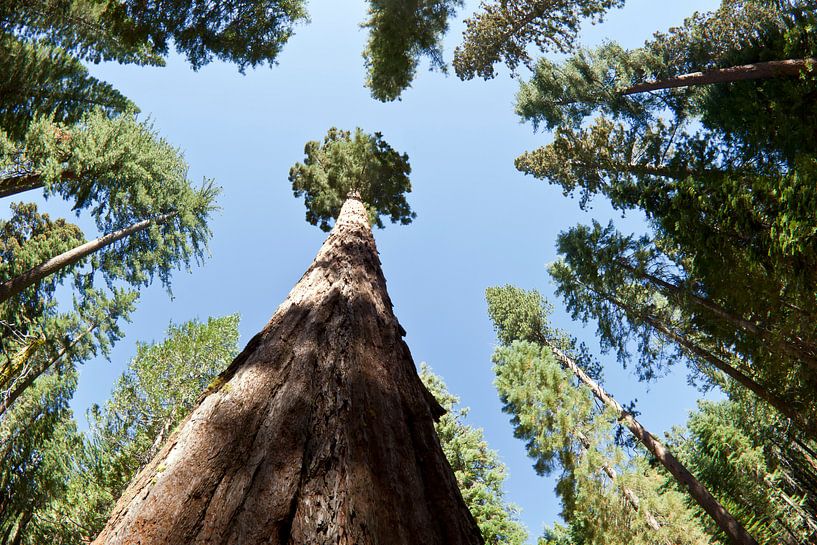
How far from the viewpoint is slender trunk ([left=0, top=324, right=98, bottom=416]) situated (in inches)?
395

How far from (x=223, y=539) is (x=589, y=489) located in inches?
434

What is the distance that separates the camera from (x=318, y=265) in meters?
4.70

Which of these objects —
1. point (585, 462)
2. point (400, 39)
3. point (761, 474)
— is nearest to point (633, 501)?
point (585, 462)

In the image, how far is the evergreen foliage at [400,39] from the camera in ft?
38.6

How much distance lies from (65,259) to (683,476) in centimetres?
1519

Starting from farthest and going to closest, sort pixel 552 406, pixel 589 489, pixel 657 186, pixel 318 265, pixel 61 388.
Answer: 1. pixel 61 388
2. pixel 552 406
3. pixel 589 489
4. pixel 657 186
5. pixel 318 265

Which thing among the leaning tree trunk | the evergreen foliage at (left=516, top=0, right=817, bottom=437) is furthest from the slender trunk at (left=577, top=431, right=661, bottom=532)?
the leaning tree trunk

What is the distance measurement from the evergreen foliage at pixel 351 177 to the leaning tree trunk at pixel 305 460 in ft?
35.0

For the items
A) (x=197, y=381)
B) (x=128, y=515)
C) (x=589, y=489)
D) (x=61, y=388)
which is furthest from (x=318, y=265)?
(x=61, y=388)

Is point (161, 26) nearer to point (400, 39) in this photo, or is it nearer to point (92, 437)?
point (400, 39)

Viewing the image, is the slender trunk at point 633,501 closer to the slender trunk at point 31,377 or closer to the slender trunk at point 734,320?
the slender trunk at point 734,320

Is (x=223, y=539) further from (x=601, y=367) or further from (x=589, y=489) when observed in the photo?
(x=601, y=367)

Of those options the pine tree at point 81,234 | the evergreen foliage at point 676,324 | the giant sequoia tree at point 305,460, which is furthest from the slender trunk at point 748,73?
the pine tree at point 81,234

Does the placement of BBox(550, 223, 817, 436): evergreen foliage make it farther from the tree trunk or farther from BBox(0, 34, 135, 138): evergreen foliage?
BBox(0, 34, 135, 138): evergreen foliage
